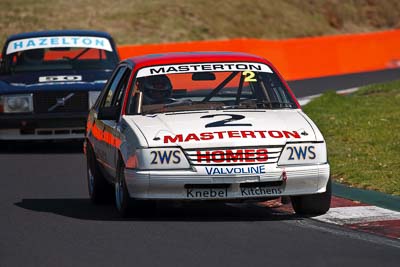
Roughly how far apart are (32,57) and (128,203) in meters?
8.29

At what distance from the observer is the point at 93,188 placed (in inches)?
472

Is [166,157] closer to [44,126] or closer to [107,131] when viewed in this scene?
[107,131]

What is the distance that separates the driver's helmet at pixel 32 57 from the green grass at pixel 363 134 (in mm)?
4120

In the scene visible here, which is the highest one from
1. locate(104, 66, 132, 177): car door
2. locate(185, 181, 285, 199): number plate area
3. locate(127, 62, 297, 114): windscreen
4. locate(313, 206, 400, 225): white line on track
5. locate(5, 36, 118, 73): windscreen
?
locate(127, 62, 297, 114): windscreen

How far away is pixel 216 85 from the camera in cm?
1156

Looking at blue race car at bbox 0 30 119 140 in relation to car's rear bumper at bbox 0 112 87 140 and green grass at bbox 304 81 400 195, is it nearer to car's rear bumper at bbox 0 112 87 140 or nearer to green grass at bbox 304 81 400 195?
car's rear bumper at bbox 0 112 87 140

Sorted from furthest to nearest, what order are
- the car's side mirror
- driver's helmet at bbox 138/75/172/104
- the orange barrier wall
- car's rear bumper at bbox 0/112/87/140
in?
the orange barrier wall → car's rear bumper at bbox 0/112/87/140 → driver's helmet at bbox 138/75/172/104 → the car's side mirror

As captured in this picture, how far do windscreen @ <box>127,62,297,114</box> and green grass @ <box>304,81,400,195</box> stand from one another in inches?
66.4

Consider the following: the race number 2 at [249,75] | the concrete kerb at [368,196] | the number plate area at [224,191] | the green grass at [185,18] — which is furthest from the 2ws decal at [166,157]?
the green grass at [185,18]

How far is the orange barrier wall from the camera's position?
1362 inches

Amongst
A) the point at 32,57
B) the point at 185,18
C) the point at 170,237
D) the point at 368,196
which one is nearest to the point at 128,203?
the point at 170,237

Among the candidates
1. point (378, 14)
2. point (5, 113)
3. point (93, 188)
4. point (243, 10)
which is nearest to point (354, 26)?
point (378, 14)

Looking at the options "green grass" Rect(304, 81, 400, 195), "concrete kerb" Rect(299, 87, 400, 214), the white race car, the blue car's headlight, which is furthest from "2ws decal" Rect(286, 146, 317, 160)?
the blue car's headlight

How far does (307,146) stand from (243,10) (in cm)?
4442
